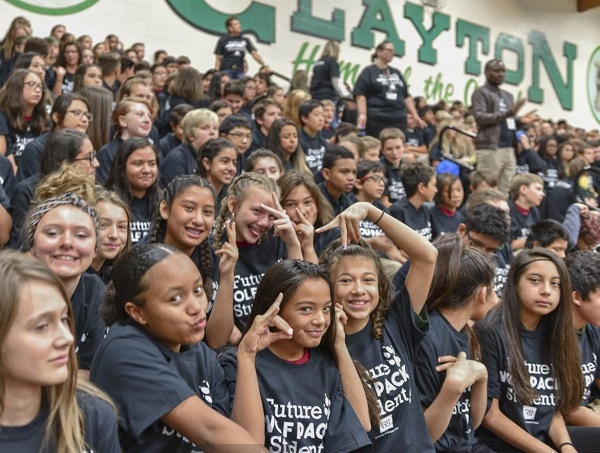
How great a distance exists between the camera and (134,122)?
4.88 meters

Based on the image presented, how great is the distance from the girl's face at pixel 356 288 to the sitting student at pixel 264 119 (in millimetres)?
4212

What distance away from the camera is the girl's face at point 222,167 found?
4473 mm

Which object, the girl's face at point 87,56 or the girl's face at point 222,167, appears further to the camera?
the girl's face at point 87,56

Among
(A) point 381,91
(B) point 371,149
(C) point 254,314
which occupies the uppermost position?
(A) point 381,91

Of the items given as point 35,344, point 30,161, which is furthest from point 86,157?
point 35,344

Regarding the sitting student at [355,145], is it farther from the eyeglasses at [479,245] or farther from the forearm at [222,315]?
the forearm at [222,315]

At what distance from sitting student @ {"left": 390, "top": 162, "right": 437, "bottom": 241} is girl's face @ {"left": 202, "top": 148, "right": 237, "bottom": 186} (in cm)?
138

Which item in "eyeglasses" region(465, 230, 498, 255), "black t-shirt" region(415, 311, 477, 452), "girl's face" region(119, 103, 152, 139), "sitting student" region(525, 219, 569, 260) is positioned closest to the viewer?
"black t-shirt" region(415, 311, 477, 452)

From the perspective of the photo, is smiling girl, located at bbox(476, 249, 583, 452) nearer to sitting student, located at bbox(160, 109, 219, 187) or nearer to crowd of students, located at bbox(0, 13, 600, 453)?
crowd of students, located at bbox(0, 13, 600, 453)

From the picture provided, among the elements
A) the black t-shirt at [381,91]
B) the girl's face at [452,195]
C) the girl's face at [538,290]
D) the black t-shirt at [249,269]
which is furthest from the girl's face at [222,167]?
the black t-shirt at [381,91]

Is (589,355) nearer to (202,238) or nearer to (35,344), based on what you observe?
(202,238)

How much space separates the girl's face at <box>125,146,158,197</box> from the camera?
3830 mm

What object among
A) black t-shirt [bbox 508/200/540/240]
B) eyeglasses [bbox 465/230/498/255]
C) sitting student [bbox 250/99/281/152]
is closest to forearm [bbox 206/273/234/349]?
eyeglasses [bbox 465/230/498/255]

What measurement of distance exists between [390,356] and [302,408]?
0.49 meters
